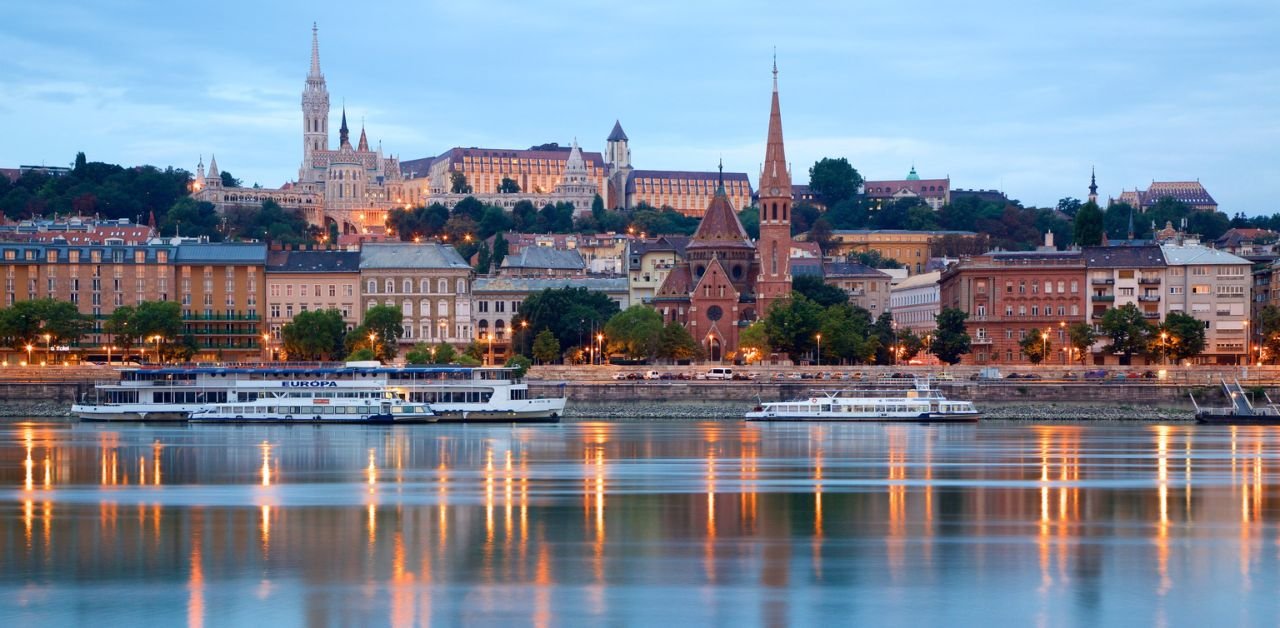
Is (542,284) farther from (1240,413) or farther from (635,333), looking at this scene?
(1240,413)

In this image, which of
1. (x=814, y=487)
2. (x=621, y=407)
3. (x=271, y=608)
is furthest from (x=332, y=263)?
(x=271, y=608)

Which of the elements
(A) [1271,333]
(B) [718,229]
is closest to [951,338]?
(A) [1271,333]

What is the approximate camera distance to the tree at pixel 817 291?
425 feet

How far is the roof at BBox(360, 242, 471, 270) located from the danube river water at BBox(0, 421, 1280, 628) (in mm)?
63413

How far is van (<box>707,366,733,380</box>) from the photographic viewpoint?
308ft

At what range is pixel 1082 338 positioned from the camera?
101625mm

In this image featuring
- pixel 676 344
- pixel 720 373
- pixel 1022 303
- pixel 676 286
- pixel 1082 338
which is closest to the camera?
pixel 720 373

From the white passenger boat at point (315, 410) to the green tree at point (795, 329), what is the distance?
100 feet

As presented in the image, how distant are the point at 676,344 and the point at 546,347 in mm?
8320

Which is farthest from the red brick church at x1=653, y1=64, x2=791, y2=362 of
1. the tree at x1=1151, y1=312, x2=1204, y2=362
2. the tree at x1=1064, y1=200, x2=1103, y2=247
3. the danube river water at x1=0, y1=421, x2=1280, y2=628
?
the danube river water at x1=0, y1=421, x2=1280, y2=628

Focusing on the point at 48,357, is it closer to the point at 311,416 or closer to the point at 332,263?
the point at 332,263

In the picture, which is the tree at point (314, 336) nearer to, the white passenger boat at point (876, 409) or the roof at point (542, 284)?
the roof at point (542, 284)

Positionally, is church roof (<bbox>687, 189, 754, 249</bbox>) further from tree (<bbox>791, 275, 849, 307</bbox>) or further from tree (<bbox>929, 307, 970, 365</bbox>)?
tree (<bbox>929, 307, 970, 365</bbox>)

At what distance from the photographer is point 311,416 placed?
8081 centimetres
